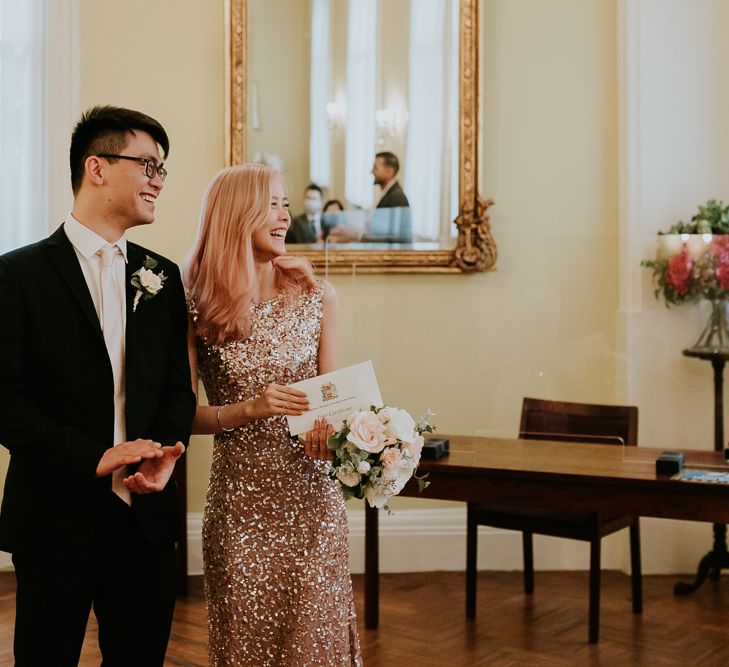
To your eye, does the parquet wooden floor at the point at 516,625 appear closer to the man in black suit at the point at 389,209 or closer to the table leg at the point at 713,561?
the table leg at the point at 713,561

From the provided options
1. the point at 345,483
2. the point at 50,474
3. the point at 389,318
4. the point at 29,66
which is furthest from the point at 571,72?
the point at 50,474

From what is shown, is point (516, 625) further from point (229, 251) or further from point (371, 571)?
point (229, 251)

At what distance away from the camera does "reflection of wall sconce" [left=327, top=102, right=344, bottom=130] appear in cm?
521

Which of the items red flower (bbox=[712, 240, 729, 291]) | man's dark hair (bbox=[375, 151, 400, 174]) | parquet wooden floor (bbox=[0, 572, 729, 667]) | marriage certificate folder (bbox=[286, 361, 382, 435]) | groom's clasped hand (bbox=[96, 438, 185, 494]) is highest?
man's dark hair (bbox=[375, 151, 400, 174])

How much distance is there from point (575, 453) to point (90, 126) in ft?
7.93

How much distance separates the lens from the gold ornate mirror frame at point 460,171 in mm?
5152

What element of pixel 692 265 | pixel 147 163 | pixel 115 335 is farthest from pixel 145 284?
pixel 692 265

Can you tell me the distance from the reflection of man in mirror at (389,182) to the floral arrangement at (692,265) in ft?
4.70

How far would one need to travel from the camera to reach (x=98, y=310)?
2297 millimetres

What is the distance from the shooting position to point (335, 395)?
8.75 feet

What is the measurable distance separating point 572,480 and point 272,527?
136cm

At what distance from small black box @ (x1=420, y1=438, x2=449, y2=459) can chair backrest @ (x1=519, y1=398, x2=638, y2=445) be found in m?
0.42

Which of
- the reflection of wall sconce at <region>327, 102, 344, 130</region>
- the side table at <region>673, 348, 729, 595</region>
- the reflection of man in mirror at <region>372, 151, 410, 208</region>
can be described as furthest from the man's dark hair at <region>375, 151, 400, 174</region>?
the side table at <region>673, 348, 729, 595</region>

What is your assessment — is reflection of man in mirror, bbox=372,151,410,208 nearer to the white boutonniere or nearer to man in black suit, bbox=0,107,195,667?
man in black suit, bbox=0,107,195,667
